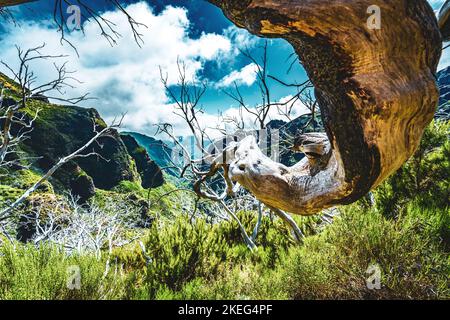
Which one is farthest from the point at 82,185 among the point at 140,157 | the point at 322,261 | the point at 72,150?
the point at 322,261

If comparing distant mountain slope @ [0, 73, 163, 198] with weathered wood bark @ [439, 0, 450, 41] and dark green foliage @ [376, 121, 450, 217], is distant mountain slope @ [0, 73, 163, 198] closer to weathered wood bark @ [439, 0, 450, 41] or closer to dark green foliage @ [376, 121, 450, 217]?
dark green foliage @ [376, 121, 450, 217]

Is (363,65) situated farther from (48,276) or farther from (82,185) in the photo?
(82,185)

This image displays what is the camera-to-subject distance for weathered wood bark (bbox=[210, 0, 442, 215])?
115cm

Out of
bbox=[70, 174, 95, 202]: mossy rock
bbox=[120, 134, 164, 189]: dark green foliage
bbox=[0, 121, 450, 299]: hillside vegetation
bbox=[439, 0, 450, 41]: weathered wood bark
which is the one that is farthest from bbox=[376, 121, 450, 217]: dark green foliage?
bbox=[120, 134, 164, 189]: dark green foliage

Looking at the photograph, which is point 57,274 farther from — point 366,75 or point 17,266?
point 366,75

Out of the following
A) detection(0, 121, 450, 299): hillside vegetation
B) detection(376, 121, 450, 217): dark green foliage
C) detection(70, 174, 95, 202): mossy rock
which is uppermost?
detection(70, 174, 95, 202): mossy rock

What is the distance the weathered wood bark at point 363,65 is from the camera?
1154mm

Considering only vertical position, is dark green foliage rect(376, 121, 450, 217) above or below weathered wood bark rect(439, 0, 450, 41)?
below

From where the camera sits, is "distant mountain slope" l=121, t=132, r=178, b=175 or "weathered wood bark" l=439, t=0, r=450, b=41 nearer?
"weathered wood bark" l=439, t=0, r=450, b=41

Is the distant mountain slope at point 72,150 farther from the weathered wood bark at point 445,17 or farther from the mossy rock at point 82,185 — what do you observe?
the weathered wood bark at point 445,17

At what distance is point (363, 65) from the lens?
119cm

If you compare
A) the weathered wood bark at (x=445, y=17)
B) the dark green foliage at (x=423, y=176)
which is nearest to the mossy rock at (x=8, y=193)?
the dark green foliage at (x=423, y=176)
